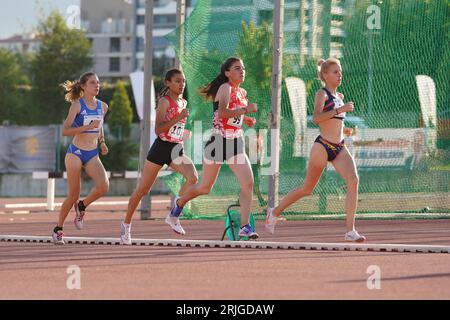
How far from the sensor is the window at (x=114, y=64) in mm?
131700

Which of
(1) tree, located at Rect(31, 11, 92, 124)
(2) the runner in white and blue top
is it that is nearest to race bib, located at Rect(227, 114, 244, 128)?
(2) the runner in white and blue top

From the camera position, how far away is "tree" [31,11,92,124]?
236 feet

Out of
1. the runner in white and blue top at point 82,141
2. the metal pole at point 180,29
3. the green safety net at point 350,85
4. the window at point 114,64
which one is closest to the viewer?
the runner in white and blue top at point 82,141

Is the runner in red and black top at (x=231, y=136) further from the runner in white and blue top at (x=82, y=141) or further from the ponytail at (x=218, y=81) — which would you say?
the runner in white and blue top at (x=82, y=141)

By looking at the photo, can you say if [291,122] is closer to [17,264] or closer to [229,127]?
[229,127]

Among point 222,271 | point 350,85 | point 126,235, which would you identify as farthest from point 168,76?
point 350,85

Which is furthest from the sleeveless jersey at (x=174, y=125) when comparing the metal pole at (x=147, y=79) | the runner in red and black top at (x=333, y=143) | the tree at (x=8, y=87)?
the tree at (x=8, y=87)

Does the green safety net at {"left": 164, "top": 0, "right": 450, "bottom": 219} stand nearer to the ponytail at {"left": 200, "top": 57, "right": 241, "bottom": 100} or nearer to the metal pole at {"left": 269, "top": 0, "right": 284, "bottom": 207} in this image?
the metal pole at {"left": 269, "top": 0, "right": 284, "bottom": 207}

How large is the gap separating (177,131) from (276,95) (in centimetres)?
600

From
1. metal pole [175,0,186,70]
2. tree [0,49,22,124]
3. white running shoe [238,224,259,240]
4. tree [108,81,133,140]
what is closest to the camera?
white running shoe [238,224,259,240]

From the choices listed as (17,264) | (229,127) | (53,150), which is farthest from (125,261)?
(53,150)

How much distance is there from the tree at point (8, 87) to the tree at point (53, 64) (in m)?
1.39

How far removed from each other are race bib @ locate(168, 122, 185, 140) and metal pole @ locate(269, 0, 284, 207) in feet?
18.7
